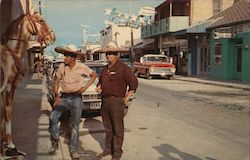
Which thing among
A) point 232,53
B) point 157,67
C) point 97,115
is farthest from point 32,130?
point 232,53

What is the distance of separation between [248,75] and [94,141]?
2099 cm

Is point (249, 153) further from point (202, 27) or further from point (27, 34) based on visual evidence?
point (202, 27)

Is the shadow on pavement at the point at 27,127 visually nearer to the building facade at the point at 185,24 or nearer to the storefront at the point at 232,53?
the storefront at the point at 232,53

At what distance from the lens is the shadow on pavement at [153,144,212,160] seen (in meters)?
7.41

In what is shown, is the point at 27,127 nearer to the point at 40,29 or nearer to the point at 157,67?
the point at 40,29

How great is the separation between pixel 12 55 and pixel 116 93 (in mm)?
1877

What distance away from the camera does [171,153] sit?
777 centimetres

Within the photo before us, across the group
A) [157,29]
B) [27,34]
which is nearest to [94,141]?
[27,34]

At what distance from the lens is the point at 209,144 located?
8562 mm

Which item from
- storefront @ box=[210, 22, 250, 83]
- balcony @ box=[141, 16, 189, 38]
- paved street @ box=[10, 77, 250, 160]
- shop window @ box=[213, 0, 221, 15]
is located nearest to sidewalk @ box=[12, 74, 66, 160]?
paved street @ box=[10, 77, 250, 160]

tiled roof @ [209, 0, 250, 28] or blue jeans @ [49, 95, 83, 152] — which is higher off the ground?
tiled roof @ [209, 0, 250, 28]

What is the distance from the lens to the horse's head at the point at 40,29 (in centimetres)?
733

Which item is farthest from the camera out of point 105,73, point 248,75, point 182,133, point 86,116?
point 248,75

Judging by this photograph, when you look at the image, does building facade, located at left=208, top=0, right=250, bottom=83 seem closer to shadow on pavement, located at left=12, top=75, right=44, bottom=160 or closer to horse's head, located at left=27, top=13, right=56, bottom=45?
shadow on pavement, located at left=12, top=75, right=44, bottom=160
